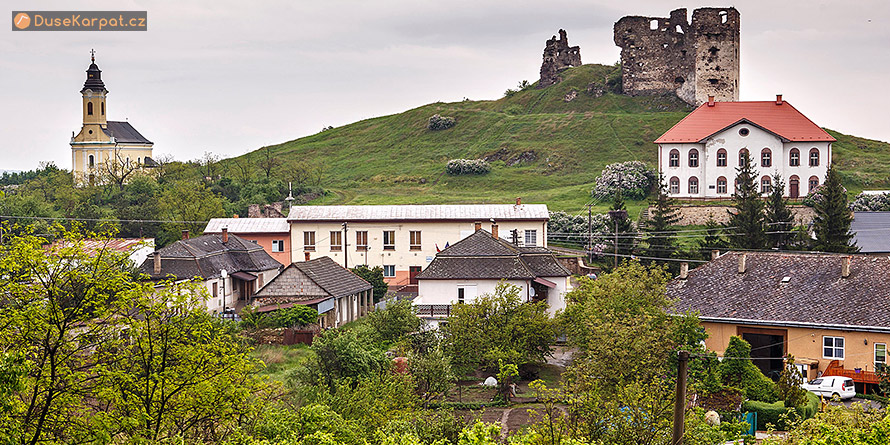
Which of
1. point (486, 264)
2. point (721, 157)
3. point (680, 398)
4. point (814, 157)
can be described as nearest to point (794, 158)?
point (814, 157)

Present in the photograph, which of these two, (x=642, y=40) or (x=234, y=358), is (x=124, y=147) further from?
(x=234, y=358)

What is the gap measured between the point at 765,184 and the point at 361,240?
110ft

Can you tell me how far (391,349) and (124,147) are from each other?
8066 centimetres

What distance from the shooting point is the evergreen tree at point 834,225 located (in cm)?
5459

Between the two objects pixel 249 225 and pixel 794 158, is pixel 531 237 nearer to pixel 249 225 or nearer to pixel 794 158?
pixel 249 225

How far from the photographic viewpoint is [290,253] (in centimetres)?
6538

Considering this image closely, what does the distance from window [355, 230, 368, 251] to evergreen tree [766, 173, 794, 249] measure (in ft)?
82.6

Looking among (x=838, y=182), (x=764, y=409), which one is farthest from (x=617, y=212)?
(x=764, y=409)

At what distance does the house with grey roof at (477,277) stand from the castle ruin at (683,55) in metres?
61.6

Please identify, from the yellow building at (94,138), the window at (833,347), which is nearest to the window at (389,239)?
the window at (833,347)

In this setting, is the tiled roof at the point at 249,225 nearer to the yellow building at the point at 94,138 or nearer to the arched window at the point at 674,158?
the arched window at the point at 674,158

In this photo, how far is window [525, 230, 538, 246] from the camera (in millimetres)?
63031

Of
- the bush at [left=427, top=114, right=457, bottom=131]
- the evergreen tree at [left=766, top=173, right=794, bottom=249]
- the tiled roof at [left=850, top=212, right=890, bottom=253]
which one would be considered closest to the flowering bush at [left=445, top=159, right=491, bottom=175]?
the bush at [left=427, top=114, right=457, bottom=131]

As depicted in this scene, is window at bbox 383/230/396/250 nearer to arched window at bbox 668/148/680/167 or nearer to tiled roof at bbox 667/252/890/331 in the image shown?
tiled roof at bbox 667/252/890/331
